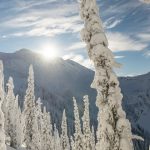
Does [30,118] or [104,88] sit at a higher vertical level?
[104,88]

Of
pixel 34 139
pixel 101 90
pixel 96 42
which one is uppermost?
pixel 96 42

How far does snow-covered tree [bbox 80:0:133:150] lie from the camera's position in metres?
16.3

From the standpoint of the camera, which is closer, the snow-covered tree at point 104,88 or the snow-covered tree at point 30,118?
the snow-covered tree at point 104,88

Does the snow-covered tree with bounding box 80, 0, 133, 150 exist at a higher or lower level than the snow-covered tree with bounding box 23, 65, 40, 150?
higher

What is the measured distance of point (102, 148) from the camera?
655 inches

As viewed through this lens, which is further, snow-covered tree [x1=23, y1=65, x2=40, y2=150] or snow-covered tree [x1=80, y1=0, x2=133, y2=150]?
snow-covered tree [x1=23, y1=65, x2=40, y2=150]

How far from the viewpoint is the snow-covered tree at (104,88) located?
1627cm

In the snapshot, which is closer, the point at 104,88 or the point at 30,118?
the point at 104,88

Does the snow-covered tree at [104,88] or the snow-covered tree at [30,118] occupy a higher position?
the snow-covered tree at [104,88]

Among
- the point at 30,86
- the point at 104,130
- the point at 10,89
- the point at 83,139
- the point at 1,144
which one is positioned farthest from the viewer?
the point at 10,89

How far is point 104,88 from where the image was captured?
1688cm

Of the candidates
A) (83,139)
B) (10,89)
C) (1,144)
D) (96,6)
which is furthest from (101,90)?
(10,89)

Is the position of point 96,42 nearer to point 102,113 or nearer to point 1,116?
point 102,113

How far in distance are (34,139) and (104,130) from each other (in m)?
69.6
